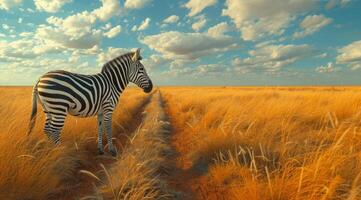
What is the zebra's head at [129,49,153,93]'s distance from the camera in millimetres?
8062

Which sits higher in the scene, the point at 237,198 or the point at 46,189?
the point at 46,189

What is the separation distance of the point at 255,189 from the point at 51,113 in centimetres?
453

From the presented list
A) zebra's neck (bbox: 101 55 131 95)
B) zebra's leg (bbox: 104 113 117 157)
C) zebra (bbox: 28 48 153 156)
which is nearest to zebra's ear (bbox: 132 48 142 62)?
zebra (bbox: 28 48 153 156)

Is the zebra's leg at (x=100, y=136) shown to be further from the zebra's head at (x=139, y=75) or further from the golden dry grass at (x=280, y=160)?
the golden dry grass at (x=280, y=160)

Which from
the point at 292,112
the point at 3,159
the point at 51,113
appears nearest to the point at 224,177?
the point at 3,159

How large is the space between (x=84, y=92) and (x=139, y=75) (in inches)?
93.8

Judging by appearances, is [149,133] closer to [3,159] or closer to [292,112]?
[3,159]

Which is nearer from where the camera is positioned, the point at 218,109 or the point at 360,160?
the point at 360,160

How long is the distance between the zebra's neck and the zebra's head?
20cm

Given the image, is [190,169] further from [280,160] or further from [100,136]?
[100,136]

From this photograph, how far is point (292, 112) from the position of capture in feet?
30.8

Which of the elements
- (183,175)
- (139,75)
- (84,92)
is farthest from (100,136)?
(183,175)

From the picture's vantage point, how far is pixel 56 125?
5.72 m

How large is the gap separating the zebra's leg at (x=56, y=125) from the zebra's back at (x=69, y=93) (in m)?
0.10
